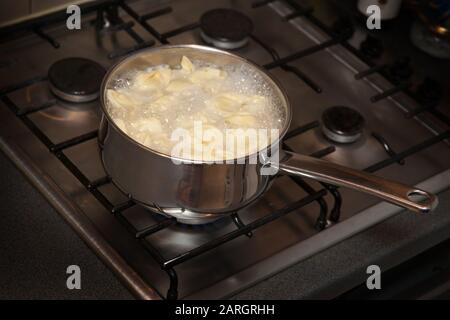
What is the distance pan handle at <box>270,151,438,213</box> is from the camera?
2.90 ft

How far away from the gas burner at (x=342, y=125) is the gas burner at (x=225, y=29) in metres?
0.17

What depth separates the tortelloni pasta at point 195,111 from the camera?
89 cm

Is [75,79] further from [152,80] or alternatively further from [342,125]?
[342,125]

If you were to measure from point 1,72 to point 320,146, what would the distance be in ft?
1.35

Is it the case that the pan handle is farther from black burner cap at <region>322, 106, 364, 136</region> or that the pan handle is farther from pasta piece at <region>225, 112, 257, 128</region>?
black burner cap at <region>322, 106, 364, 136</region>

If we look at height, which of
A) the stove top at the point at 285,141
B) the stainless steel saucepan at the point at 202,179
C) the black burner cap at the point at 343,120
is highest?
the stainless steel saucepan at the point at 202,179

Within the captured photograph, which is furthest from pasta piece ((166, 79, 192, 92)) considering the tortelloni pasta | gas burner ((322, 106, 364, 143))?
gas burner ((322, 106, 364, 143))

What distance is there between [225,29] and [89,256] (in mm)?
419

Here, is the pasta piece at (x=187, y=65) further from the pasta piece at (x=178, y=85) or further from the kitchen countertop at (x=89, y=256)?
the kitchen countertop at (x=89, y=256)

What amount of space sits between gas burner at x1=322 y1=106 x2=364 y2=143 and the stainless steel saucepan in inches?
6.0

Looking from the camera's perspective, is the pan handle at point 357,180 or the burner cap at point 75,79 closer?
the pan handle at point 357,180

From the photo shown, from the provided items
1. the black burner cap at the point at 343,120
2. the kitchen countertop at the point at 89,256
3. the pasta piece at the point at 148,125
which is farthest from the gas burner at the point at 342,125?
the pasta piece at the point at 148,125
